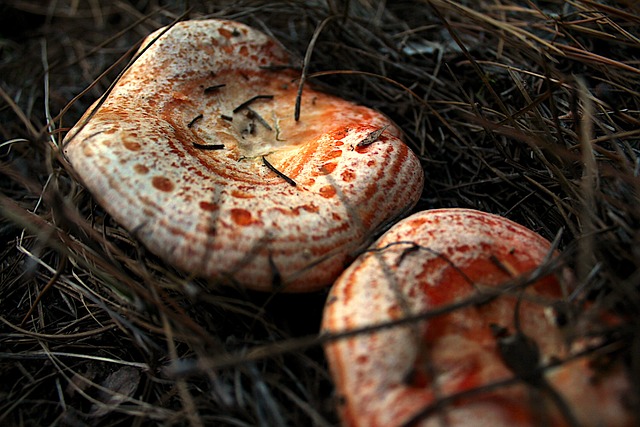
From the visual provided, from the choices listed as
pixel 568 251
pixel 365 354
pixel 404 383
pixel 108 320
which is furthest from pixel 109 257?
pixel 568 251

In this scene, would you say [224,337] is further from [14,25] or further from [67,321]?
[14,25]

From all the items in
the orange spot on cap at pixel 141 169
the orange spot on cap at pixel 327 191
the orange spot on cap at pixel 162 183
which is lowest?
the orange spot on cap at pixel 327 191

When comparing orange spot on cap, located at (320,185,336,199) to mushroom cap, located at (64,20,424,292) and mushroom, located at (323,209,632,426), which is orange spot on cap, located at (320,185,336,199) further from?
mushroom, located at (323,209,632,426)

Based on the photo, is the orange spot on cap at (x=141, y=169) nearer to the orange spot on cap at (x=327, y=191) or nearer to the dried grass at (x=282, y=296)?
the dried grass at (x=282, y=296)

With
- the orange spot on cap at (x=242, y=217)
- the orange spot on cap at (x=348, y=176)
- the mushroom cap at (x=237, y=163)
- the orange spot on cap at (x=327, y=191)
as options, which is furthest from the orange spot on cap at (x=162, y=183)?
the orange spot on cap at (x=348, y=176)

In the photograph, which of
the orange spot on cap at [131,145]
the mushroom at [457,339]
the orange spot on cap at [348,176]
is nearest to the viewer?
the mushroom at [457,339]

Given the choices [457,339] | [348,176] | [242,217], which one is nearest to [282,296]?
[242,217]

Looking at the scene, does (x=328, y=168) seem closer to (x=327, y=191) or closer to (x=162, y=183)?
(x=327, y=191)

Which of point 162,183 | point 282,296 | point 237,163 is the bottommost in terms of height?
point 282,296
